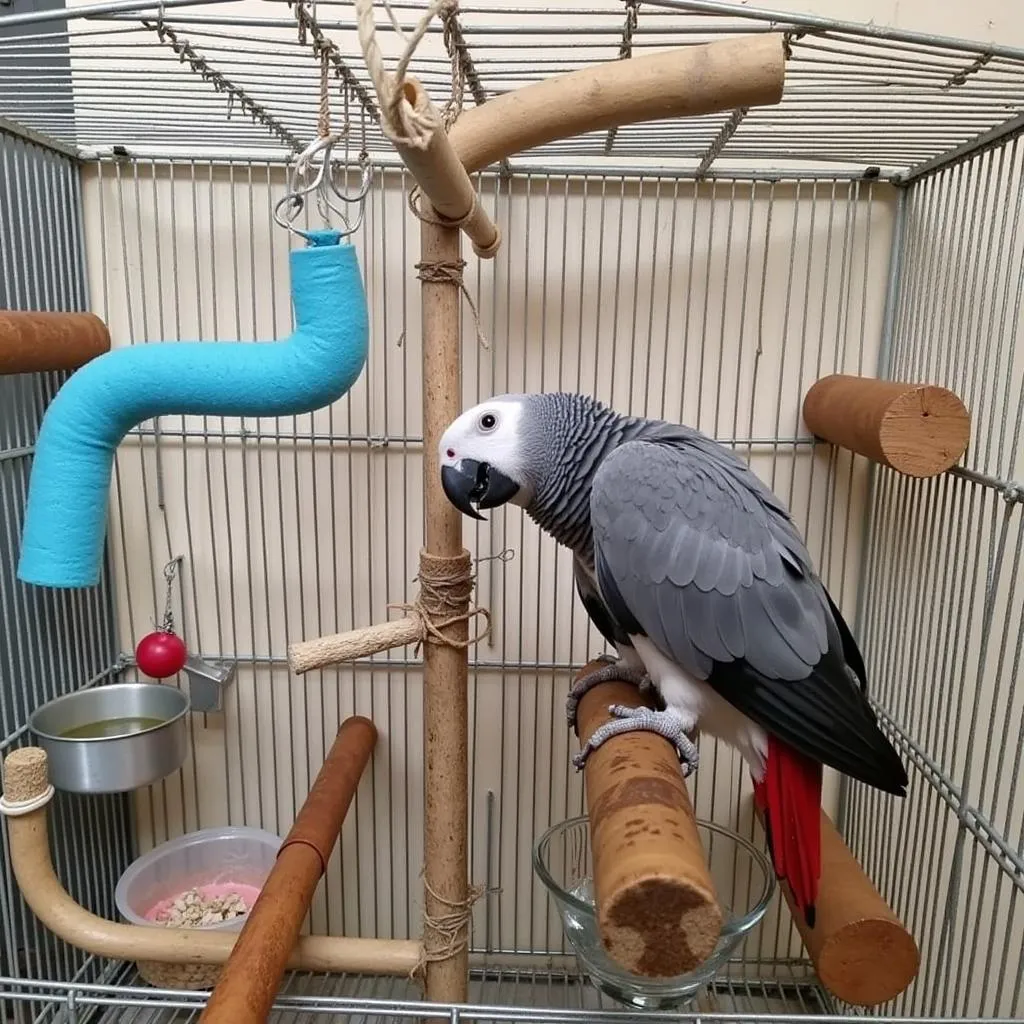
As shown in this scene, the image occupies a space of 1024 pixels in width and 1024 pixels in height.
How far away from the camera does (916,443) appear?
0.84m

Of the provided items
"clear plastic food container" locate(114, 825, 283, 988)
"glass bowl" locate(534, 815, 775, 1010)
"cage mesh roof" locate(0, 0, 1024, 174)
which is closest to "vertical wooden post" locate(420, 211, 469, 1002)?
"glass bowl" locate(534, 815, 775, 1010)

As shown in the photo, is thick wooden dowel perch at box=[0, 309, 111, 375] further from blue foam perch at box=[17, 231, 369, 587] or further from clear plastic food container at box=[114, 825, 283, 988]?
clear plastic food container at box=[114, 825, 283, 988]

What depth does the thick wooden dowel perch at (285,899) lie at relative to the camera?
64 cm

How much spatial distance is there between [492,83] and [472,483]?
1.63 feet

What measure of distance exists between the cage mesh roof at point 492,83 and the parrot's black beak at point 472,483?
1.11 ft

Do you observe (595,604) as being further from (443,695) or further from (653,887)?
(653,887)

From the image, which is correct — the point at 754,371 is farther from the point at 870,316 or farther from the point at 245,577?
the point at 245,577

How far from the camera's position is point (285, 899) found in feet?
2.55

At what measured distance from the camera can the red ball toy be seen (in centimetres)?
108

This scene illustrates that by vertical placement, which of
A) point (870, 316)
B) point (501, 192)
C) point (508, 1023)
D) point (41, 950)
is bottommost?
point (41, 950)

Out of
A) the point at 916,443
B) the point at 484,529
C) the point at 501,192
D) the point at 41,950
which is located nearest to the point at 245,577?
the point at 484,529

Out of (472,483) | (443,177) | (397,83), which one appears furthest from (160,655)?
(397,83)

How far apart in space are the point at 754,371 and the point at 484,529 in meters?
0.45

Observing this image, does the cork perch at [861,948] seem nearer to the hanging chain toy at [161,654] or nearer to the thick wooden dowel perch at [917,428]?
the thick wooden dowel perch at [917,428]
